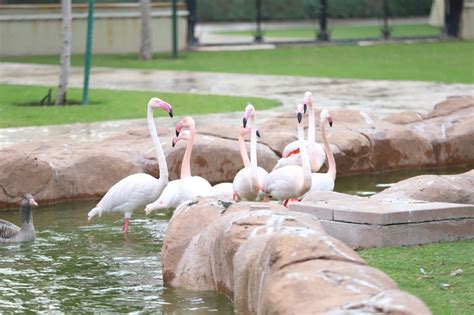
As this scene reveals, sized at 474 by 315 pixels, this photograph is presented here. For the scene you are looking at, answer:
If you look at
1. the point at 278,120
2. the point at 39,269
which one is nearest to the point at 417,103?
the point at 278,120

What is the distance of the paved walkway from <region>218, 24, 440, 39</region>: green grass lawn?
10.4 meters

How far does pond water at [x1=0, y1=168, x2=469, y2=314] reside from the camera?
7.43 meters

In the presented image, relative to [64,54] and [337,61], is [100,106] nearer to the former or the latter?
[64,54]

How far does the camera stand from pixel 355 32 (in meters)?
34.2

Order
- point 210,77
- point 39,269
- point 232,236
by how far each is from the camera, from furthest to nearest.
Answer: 1. point 210,77
2. point 39,269
3. point 232,236

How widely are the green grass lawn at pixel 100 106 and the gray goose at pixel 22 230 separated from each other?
216 inches

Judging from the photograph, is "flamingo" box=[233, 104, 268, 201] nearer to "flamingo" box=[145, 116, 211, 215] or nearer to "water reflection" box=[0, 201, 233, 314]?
"flamingo" box=[145, 116, 211, 215]

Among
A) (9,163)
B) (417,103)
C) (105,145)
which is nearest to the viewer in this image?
(9,163)

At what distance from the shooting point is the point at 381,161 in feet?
43.0

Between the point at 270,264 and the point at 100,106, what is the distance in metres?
11.2

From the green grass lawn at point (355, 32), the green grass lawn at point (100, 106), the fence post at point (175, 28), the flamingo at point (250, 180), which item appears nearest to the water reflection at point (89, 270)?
the flamingo at point (250, 180)

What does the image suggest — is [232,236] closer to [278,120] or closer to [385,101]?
[278,120]

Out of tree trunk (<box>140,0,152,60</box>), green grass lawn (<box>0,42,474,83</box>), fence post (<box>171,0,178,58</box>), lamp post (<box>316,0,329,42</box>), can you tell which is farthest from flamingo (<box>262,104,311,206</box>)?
lamp post (<box>316,0,329,42</box>)

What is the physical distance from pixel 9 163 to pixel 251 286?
4962mm
